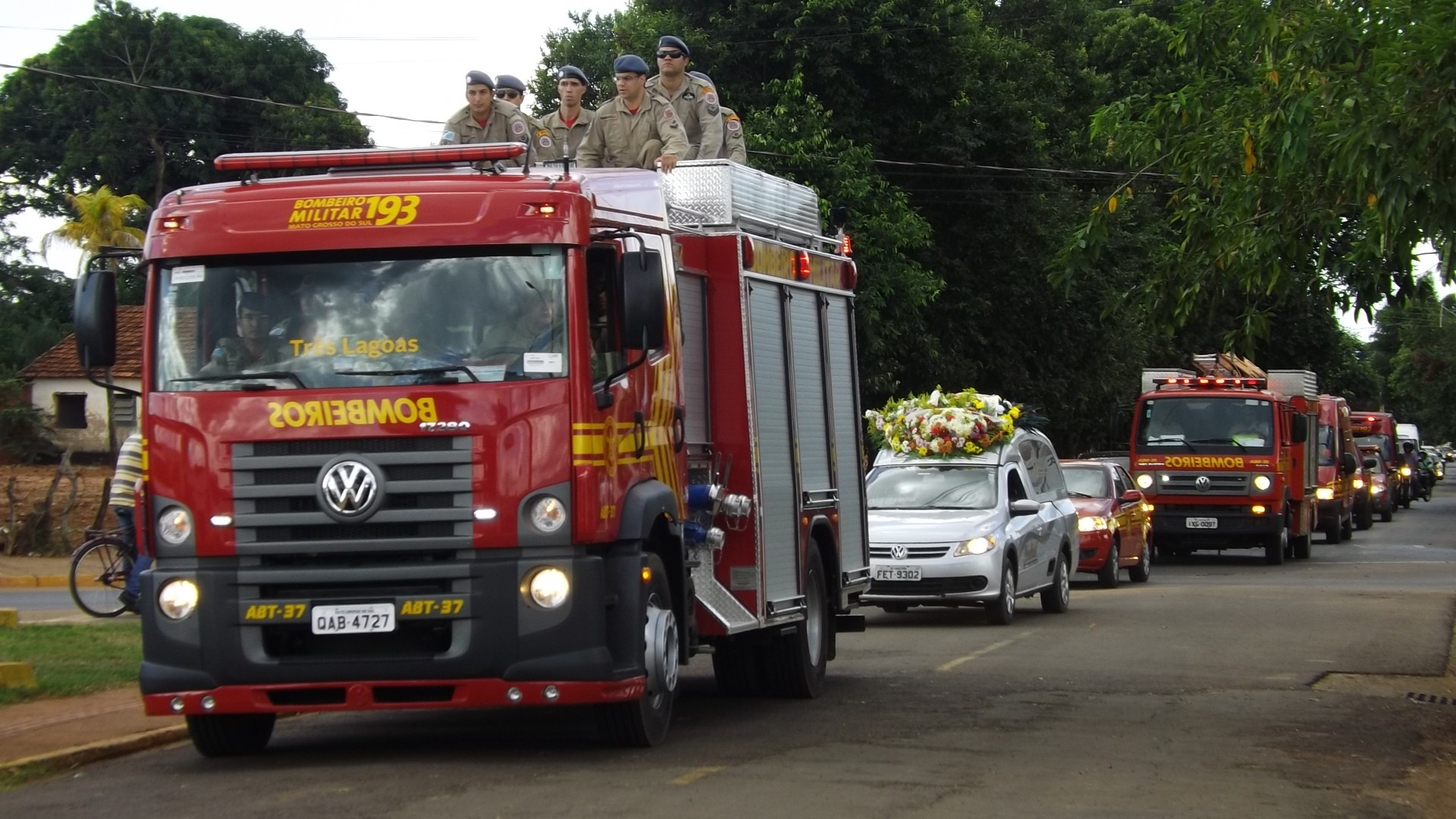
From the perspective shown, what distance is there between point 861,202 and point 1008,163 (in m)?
8.12

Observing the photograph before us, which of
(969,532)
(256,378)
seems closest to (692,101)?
(256,378)

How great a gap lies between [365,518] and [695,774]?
1937 millimetres

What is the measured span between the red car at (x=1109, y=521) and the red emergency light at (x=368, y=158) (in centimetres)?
1601

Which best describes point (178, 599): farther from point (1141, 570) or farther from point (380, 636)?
point (1141, 570)

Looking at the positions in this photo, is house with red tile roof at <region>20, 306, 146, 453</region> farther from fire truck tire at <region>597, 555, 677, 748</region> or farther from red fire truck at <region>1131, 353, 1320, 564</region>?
fire truck tire at <region>597, 555, 677, 748</region>

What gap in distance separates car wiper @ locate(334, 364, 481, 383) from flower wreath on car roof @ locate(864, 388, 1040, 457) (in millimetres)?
11496

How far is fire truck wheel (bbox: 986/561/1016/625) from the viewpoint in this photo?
18500mm

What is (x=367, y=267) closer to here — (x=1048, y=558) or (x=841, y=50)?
(x=1048, y=558)

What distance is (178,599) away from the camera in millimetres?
8898

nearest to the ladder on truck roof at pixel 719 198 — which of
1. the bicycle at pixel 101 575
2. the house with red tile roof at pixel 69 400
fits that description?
the bicycle at pixel 101 575

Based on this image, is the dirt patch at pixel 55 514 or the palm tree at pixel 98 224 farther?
the palm tree at pixel 98 224

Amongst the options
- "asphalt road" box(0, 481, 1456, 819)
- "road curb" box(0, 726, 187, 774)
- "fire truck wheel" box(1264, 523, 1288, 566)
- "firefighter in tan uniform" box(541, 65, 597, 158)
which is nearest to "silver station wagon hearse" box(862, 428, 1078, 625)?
"asphalt road" box(0, 481, 1456, 819)

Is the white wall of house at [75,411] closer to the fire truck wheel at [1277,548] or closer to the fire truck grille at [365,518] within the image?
the fire truck wheel at [1277,548]

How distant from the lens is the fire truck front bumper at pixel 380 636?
28.8 feet
